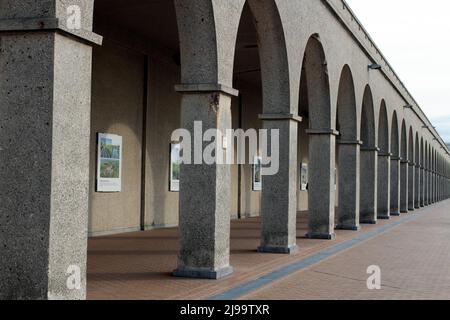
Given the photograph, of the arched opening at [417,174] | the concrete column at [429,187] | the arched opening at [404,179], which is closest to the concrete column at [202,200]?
the arched opening at [404,179]

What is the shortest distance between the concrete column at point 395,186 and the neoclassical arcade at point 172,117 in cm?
8

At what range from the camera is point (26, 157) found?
21.3ft

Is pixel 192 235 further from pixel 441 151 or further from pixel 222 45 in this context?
pixel 441 151

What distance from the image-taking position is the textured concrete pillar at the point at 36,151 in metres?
6.41

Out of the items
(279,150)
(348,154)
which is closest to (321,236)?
(348,154)

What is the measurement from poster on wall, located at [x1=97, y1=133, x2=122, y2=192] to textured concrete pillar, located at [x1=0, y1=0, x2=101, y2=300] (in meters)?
10.5

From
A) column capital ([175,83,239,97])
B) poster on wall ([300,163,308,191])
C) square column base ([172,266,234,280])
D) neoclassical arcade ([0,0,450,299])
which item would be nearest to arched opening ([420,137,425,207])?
poster on wall ([300,163,308,191])

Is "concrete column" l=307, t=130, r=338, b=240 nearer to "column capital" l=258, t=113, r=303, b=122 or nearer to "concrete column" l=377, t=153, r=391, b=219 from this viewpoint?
"column capital" l=258, t=113, r=303, b=122

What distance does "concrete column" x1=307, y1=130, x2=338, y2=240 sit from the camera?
17.3m

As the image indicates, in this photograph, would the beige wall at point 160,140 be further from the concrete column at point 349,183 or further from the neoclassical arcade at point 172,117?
the concrete column at point 349,183

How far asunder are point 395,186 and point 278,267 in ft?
72.2
